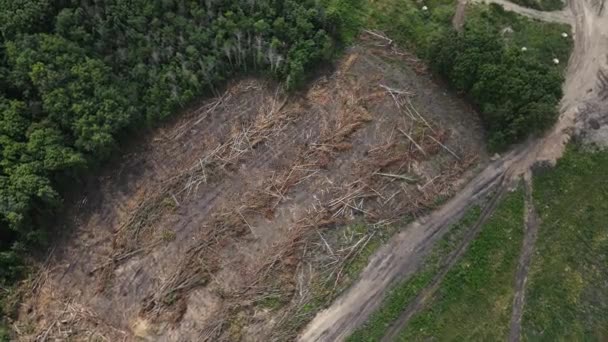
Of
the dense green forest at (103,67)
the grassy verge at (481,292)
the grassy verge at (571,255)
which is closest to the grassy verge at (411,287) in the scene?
the grassy verge at (481,292)

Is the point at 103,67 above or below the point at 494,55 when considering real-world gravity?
below

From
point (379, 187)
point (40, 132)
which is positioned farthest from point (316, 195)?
point (40, 132)

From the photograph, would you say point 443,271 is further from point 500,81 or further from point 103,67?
point 103,67

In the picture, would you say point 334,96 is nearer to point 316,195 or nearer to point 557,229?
point 316,195

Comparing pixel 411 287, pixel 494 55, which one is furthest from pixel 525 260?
pixel 494 55

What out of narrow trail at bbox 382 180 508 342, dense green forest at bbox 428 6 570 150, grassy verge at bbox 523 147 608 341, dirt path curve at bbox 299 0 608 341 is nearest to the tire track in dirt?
dirt path curve at bbox 299 0 608 341

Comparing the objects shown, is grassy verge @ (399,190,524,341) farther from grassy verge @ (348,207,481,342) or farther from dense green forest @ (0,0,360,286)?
dense green forest @ (0,0,360,286)
